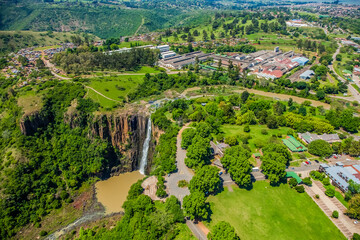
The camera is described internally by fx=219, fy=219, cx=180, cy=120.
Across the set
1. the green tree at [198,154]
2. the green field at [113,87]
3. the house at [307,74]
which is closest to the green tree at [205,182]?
the green tree at [198,154]

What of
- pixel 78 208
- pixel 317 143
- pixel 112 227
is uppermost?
pixel 317 143

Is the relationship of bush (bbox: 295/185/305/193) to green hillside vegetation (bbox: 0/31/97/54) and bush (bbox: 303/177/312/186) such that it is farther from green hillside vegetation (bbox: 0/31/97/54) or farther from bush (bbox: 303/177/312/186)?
green hillside vegetation (bbox: 0/31/97/54)

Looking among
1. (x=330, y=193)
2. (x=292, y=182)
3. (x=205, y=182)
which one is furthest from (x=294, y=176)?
(x=205, y=182)

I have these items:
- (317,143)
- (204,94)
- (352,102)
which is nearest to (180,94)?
(204,94)

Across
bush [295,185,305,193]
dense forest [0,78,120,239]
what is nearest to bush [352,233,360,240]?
bush [295,185,305,193]

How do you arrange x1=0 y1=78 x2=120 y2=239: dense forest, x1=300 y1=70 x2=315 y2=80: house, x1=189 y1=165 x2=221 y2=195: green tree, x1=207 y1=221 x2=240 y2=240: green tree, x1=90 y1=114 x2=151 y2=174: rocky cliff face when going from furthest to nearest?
1. x1=300 y1=70 x2=315 y2=80: house
2. x1=90 y1=114 x2=151 y2=174: rocky cliff face
3. x1=0 y1=78 x2=120 y2=239: dense forest
4. x1=189 y1=165 x2=221 y2=195: green tree
5. x1=207 y1=221 x2=240 y2=240: green tree

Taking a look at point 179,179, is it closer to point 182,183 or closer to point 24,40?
point 182,183

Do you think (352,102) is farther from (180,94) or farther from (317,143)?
(180,94)
